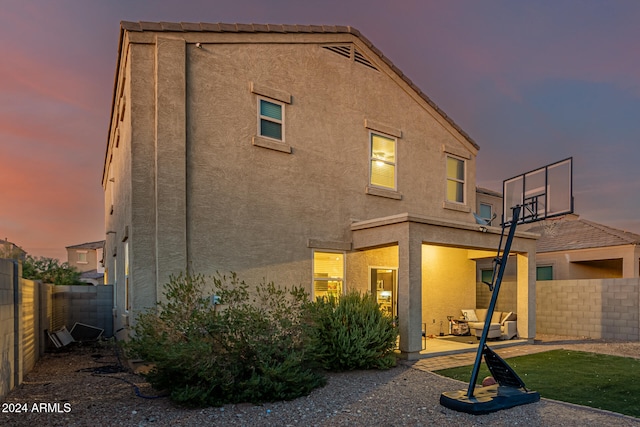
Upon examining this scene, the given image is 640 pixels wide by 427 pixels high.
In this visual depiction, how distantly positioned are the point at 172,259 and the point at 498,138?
19.4 metres

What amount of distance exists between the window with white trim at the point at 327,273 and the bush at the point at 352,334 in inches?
72.2

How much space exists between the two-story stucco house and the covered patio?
0.04 metres

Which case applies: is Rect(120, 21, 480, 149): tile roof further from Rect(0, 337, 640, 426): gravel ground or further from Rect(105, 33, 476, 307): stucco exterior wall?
Rect(0, 337, 640, 426): gravel ground

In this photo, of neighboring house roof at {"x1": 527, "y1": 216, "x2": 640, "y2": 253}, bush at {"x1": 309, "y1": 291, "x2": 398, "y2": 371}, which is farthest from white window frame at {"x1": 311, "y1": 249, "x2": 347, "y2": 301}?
neighboring house roof at {"x1": 527, "y1": 216, "x2": 640, "y2": 253}

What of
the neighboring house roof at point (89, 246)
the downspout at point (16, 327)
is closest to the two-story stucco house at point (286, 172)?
the downspout at point (16, 327)

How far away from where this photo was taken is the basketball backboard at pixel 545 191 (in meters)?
8.81

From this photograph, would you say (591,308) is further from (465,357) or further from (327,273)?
(327,273)

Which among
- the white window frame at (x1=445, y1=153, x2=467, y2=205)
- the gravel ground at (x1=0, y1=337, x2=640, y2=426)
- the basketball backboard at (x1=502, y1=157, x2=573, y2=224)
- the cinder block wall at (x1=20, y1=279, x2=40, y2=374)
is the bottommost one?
the gravel ground at (x1=0, y1=337, x2=640, y2=426)

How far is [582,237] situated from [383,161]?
1502 cm

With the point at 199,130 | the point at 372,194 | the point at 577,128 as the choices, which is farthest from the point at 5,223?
the point at 577,128

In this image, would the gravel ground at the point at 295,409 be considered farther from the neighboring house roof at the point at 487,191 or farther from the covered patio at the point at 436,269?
the neighboring house roof at the point at 487,191

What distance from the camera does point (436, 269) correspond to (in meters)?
13.9

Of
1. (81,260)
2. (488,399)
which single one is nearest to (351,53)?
(488,399)

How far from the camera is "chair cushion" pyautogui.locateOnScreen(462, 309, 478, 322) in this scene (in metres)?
14.1
